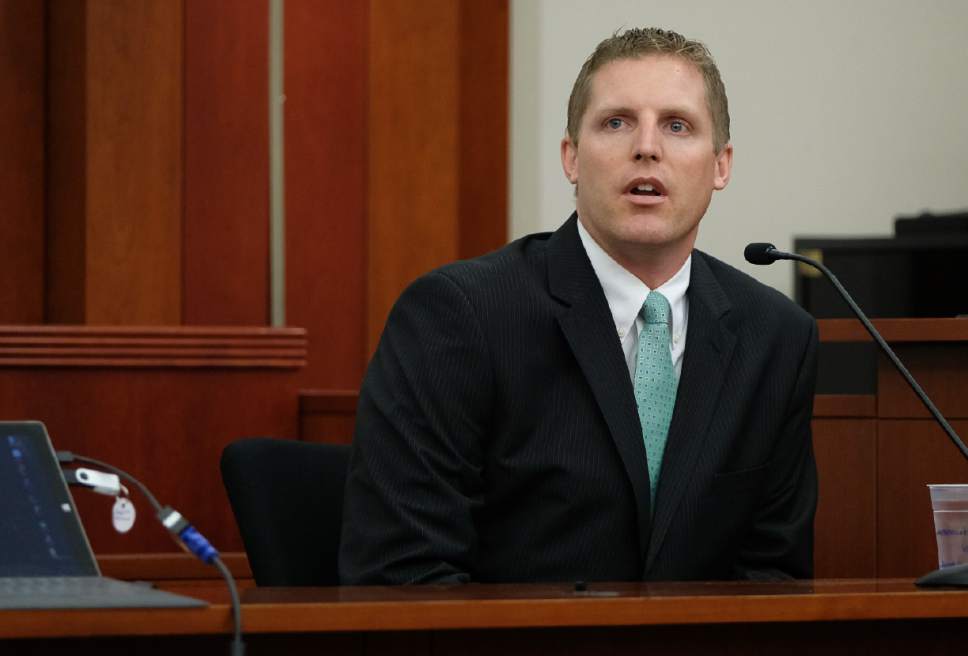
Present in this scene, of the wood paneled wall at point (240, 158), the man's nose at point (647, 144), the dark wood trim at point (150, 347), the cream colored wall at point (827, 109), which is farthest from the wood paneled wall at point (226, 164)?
the man's nose at point (647, 144)

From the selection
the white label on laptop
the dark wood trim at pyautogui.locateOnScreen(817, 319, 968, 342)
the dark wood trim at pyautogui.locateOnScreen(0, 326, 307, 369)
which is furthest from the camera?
the dark wood trim at pyautogui.locateOnScreen(0, 326, 307, 369)

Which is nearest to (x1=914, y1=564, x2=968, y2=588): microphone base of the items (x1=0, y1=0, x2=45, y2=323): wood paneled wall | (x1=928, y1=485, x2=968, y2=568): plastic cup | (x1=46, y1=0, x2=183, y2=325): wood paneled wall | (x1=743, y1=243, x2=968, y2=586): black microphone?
(x1=743, y1=243, x2=968, y2=586): black microphone

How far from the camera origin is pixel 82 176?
424 cm

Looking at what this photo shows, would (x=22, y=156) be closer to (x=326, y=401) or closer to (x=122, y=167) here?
(x=122, y=167)

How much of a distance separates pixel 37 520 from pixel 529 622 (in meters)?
0.47

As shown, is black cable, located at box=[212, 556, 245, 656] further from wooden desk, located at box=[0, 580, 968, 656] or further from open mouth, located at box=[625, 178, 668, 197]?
open mouth, located at box=[625, 178, 668, 197]

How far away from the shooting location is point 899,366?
2041 millimetres

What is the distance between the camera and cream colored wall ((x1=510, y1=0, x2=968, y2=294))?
5809 mm

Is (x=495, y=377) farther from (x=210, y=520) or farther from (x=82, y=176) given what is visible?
(x=82, y=176)

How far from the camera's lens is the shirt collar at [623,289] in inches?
89.9

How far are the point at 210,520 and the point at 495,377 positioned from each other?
1.29m

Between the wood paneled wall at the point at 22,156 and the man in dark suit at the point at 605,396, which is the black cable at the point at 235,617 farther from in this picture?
the wood paneled wall at the point at 22,156

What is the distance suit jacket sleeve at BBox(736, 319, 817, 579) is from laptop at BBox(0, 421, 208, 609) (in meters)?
1.13

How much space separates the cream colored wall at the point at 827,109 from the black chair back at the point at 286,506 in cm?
359
